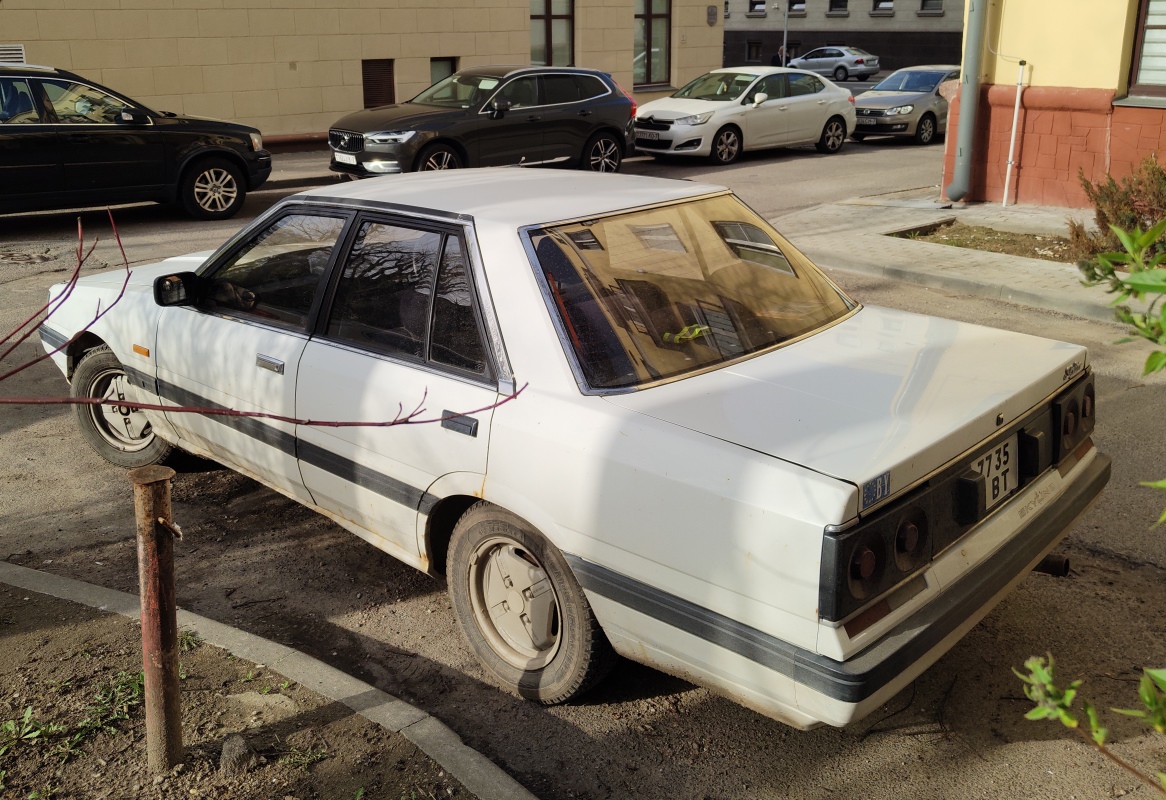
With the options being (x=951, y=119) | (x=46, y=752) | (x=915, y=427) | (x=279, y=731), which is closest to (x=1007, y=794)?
(x=915, y=427)

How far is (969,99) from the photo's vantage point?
1316 cm

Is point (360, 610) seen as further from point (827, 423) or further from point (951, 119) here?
point (951, 119)

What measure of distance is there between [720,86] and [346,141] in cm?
713

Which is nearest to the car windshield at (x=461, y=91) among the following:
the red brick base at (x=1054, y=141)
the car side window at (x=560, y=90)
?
the car side window at (x=560, y=90)

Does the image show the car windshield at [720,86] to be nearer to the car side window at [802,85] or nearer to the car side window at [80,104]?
the car side window at [802,85]

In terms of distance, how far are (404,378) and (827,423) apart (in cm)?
147

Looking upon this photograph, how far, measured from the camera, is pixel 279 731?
11.3ft

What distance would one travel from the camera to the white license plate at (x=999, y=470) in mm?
3277

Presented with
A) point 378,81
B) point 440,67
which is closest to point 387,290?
point 378,81

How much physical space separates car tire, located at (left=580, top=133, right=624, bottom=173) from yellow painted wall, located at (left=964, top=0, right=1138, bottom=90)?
565 cm

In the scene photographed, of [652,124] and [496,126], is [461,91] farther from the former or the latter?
[652,124]

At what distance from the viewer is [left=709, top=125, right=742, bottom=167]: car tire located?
17938mm

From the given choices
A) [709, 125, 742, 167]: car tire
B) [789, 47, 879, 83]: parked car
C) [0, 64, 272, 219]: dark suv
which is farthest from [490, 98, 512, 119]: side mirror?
[789, 47, 879, 83]: parked car

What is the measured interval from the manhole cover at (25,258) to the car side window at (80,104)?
192cm
